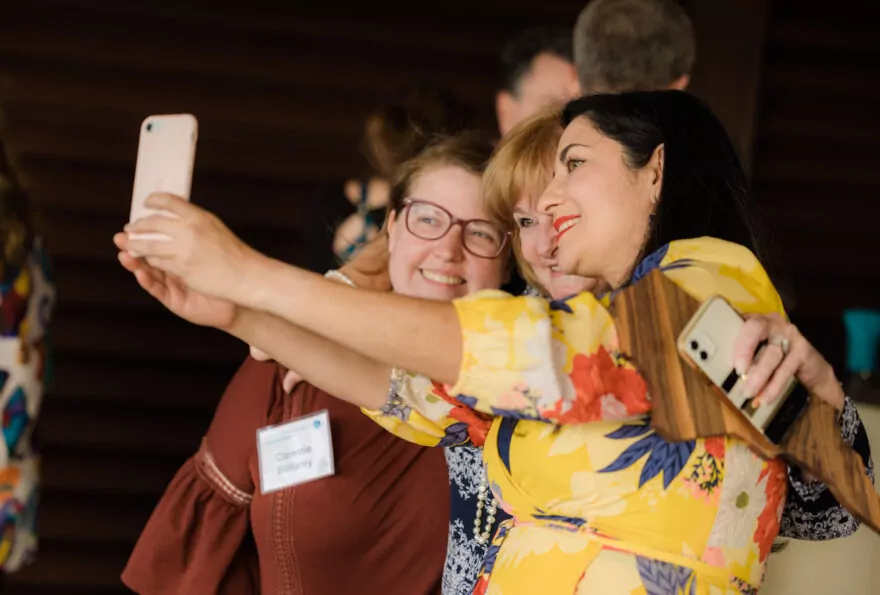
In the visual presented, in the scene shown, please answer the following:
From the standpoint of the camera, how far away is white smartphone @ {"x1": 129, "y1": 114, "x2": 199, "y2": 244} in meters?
1.22

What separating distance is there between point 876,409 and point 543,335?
1.21 meters

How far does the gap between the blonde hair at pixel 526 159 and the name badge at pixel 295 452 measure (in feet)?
1.69

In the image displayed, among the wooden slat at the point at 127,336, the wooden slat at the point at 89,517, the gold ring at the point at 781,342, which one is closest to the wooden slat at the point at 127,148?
the wooden slat at the point at 127,336

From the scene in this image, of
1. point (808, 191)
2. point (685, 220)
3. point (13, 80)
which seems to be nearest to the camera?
point (685, 220)

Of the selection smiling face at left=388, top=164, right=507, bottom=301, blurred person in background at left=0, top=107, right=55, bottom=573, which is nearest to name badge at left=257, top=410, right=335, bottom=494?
smiling face at left=388, top=164, right=507, bottom=301

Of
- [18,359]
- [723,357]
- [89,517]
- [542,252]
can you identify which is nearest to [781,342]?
[723,357]

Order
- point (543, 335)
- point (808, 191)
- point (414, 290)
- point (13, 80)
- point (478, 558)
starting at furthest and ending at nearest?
point (808, 191), point (13, 80), point (414, 290), point (478, 558), point (543, 335)

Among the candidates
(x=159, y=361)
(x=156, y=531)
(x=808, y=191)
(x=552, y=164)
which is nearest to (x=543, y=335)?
(x=552, y=164)

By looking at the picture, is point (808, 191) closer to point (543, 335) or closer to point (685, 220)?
point (685, 220)

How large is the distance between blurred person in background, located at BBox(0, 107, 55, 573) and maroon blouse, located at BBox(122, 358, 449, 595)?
105 cm

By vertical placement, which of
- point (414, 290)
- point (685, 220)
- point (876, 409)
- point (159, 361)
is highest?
point (685, 220)

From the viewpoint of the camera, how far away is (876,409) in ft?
6.81

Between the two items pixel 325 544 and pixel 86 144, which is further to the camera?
pixel 86 144

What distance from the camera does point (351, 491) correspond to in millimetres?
1938
